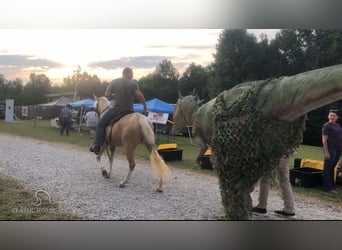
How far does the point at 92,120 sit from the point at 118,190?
24.3 inches

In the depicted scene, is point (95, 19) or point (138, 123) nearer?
point (138, 123)

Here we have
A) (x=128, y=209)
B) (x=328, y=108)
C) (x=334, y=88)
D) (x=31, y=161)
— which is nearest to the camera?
(x=334, y=88)

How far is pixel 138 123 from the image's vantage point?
2881 mm

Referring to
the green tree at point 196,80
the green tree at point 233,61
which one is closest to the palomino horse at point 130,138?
the green tree at point 196,80

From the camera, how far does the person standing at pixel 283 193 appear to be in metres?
2.69

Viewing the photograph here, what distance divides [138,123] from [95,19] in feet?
3.33

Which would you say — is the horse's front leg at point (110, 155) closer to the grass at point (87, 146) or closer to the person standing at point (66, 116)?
the grass at point (87, 146)

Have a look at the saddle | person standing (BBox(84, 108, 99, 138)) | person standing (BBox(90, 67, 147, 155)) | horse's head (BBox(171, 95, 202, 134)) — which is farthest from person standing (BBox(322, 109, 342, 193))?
person standing (BBox(84, 108, 99, 138))

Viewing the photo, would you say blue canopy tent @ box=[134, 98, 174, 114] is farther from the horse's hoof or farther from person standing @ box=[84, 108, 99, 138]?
the horse's hoof

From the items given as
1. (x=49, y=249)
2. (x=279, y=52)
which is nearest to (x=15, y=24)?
(x=49, y=249)

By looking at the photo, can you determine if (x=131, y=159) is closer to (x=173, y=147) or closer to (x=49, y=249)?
(x=173, y=147)

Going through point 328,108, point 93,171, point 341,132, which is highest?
point 328,108

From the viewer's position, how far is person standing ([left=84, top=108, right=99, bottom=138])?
2936 mm

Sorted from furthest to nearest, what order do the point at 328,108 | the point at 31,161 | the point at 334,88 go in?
1. the point at 31,161
2. the point at 328,108
3. the point at 334,88
